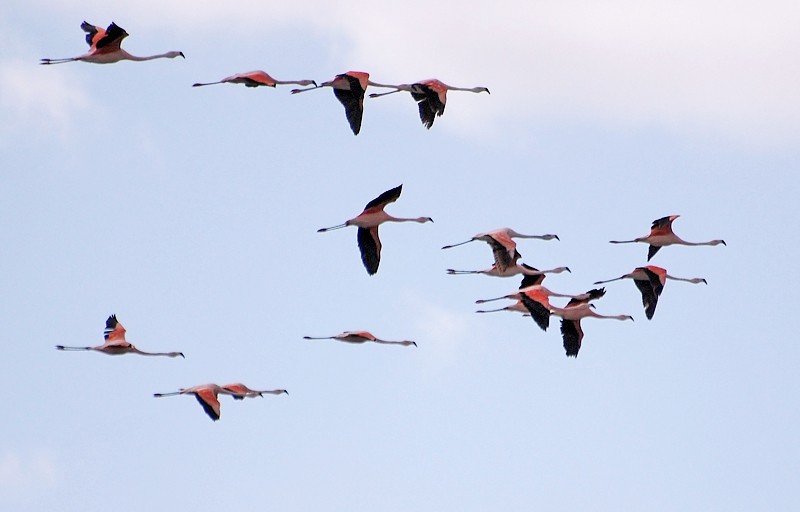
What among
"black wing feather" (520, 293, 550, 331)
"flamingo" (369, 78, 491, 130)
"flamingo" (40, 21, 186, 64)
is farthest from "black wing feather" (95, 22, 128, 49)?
"black wing feather" (520, 293, 550, 331)

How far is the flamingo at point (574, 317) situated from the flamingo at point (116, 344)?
834cm

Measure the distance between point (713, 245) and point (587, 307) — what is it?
4367 millimetres

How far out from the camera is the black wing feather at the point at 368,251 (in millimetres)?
38938

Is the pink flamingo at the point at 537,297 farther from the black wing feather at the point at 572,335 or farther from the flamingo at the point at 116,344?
the flamingo at the point at 116,344

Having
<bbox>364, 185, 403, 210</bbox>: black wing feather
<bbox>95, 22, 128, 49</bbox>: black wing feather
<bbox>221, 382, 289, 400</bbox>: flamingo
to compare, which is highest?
<bbox>95, 22, 128, 49</bbox>: black wing feather

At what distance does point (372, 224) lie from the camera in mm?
39719

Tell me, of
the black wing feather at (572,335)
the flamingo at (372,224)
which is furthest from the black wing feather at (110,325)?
the black wing feather at (572,335)

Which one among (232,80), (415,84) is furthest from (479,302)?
(232,80)

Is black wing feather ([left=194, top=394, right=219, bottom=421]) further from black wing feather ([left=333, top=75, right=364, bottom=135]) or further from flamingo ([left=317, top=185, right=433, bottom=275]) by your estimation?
black wing feather ([left=333, top=75, right=364, bottom=135])

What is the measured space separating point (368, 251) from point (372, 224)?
0.69 meters

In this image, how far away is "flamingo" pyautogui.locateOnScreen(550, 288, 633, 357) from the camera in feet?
140

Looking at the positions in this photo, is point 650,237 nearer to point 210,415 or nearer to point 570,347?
point 570,347

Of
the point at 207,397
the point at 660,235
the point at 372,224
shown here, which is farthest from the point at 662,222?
the point at 207,397

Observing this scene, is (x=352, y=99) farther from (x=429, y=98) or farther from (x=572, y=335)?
(x=572, y=335)
